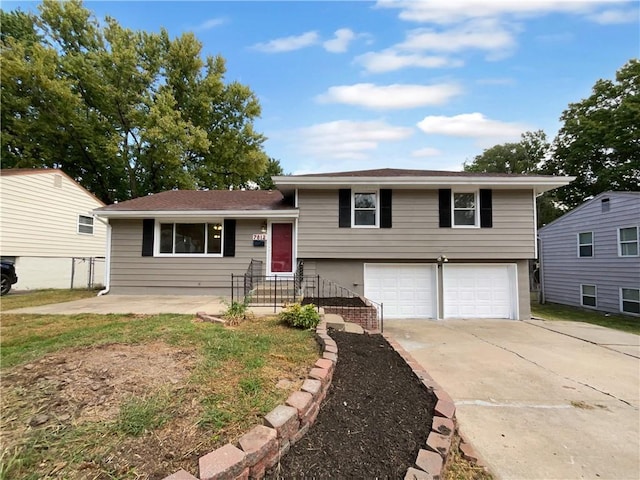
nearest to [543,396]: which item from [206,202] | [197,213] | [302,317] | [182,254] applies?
[302,317]

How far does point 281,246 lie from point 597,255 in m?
13.1

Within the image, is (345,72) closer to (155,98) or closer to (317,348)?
(317,348)

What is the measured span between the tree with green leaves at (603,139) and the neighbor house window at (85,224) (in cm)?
2891

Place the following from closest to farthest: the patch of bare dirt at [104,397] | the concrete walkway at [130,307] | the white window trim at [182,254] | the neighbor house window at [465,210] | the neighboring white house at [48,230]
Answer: the patch of bare dirt at [104,397] → the concrete walkway at [130,307] → the neighbor house window at [465,210] → the white window trim at [182,254] → the neighboring white house at [48,230]

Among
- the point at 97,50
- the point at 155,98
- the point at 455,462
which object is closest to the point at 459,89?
the point at 455,462

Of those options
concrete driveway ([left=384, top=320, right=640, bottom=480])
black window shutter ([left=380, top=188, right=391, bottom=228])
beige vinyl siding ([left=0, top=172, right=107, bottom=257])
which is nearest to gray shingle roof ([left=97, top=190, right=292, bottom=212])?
black window shutter ([left=380, top=188, right=391, bottom=228])

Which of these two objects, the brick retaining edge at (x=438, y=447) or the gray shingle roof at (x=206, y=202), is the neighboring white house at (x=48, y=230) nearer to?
the gray shingle roof at (x=206, y=202)

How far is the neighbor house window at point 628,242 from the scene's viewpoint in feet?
37.2

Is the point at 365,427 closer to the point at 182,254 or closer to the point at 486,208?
the point at 486,208

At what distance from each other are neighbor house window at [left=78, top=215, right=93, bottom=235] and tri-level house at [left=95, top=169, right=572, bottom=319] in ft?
19.1

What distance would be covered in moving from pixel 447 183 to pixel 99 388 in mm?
9362

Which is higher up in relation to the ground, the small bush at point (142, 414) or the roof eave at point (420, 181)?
the roof eave at point (420, 181)

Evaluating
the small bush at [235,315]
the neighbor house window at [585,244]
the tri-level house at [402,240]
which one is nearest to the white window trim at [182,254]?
the tri-level house at [402,240]

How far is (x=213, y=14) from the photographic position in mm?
8422
